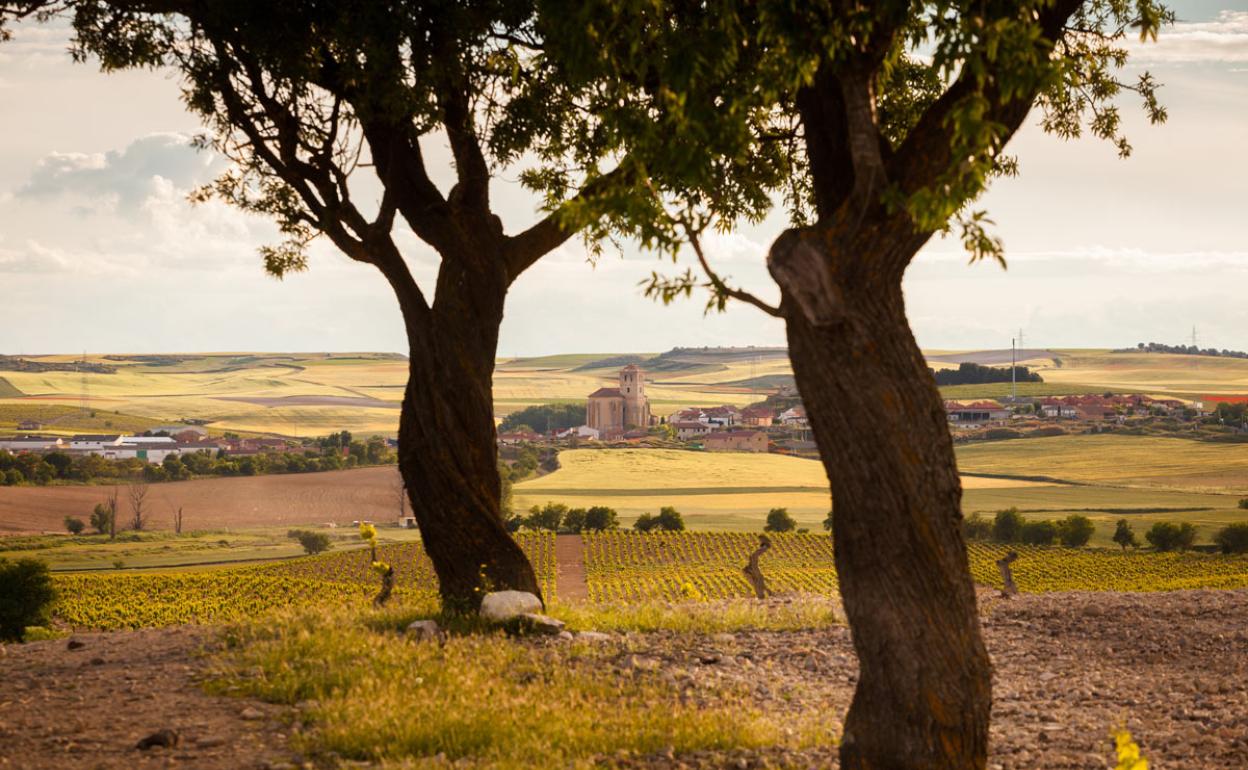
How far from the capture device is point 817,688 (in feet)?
41.3

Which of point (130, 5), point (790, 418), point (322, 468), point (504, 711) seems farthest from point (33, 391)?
point (504, 711)

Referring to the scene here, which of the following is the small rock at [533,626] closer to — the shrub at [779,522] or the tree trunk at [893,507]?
the tree trunk at [893,507]

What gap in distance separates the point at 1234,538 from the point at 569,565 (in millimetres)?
33382

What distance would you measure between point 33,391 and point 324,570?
75.4 m

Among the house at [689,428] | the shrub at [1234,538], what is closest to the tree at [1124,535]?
the shrub at [1234,538]

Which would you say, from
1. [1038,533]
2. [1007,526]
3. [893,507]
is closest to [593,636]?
[893,507]

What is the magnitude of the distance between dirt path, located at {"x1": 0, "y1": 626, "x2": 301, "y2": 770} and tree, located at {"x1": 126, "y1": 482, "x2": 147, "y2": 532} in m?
62.8

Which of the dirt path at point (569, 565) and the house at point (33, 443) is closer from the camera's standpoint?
the dirt path at point (569, 565)

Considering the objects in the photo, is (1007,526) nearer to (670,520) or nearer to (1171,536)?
(1171,536)

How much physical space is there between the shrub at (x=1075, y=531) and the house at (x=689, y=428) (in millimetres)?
49207

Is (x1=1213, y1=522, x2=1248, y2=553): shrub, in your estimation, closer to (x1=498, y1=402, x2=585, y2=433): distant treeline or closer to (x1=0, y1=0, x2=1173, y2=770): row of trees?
(x1=0, y1=0, x2=1173, y2=770): row of trees

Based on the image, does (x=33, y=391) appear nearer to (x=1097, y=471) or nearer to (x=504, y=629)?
(x=1097, y=471)

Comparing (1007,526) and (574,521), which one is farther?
(574,521)

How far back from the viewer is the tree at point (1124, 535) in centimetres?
5928
